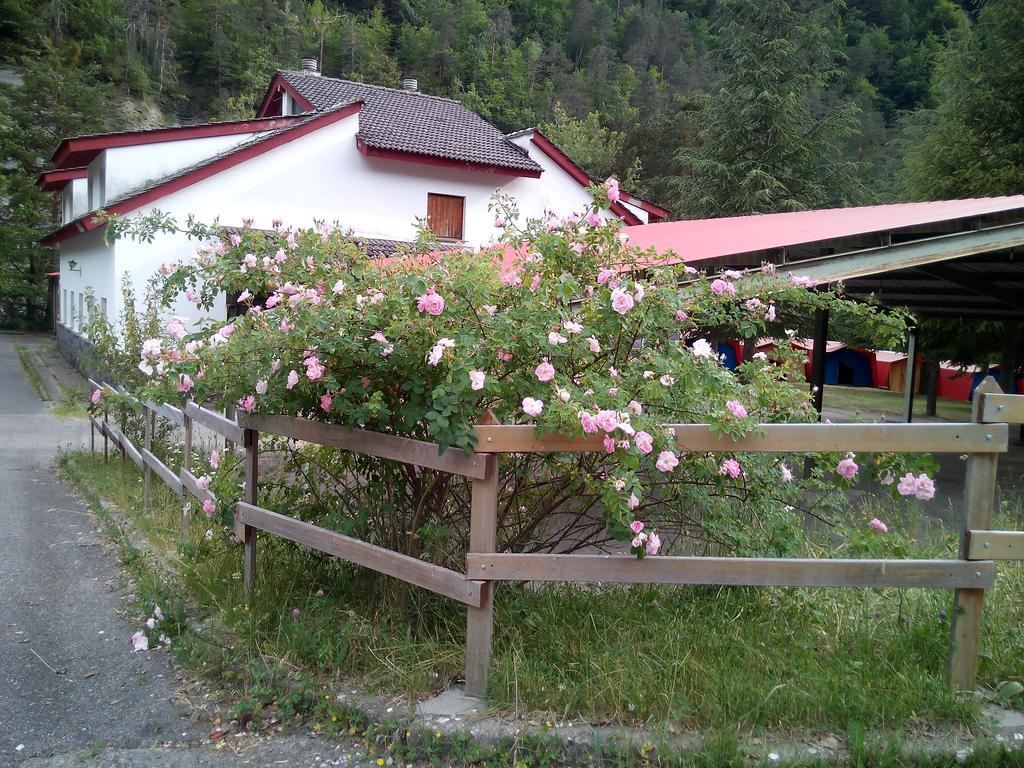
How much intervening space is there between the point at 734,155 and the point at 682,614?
1437 inches

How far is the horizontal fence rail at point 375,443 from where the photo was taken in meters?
3.45

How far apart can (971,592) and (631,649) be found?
4.36ft

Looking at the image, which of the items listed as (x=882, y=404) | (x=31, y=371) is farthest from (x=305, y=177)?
(x=882, y=404)

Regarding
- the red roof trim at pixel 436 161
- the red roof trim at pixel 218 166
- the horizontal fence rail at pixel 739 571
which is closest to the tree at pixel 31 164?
the red roof trim at pixel 218 166

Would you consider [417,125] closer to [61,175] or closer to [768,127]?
[61,175]

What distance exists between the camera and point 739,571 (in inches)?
134

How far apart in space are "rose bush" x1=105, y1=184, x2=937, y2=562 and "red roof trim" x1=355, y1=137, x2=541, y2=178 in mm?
17332

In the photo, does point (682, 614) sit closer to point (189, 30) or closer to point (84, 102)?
point (84, 102)

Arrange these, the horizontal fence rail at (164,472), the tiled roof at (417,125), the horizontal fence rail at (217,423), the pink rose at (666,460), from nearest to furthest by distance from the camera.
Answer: the pink rose at (666,460) < the horizontal fence rail at (217,423) < the horizontal fence rail at (164,472) < the tiled roof at (417,125)

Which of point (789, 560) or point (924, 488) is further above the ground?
point (924, 488)

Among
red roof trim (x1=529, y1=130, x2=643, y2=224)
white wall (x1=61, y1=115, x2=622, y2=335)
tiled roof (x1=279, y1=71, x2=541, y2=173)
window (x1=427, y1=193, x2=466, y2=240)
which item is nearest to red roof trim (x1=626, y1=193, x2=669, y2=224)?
red roof trim (x1=529, y1=130, x2=643, y2=224)

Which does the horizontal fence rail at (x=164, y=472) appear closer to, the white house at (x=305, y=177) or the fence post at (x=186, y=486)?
the fence post at (x=186, y=486)

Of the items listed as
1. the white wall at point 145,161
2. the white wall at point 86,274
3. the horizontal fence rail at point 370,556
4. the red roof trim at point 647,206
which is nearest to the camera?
the horizontal fence rail at point 370,556

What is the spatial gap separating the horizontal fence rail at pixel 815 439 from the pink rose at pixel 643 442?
0.18m
